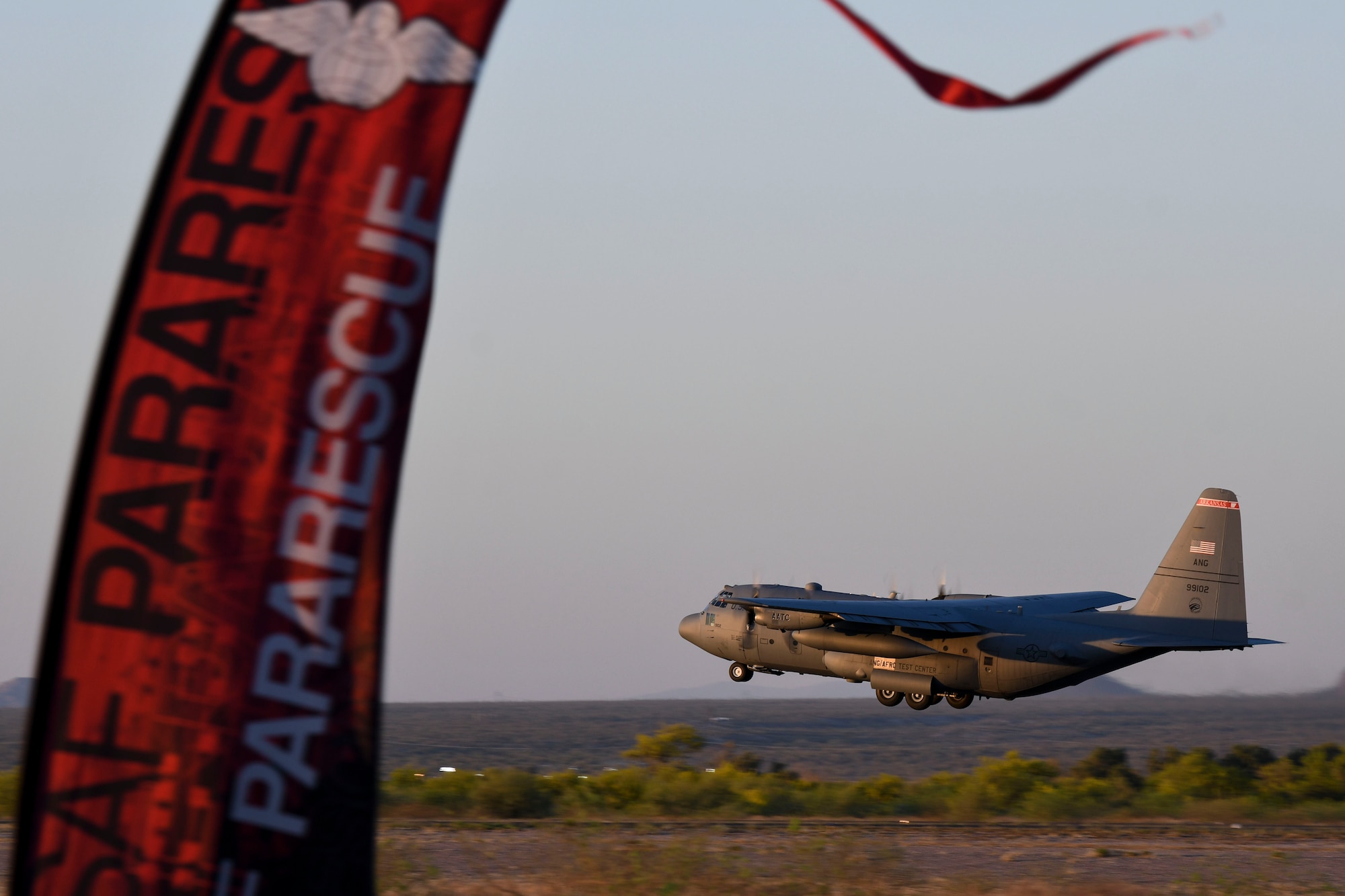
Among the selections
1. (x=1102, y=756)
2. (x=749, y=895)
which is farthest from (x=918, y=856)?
(x=1102, y=756)

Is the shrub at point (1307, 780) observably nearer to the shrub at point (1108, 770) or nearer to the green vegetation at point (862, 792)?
the green vegetation at point (862, 792)

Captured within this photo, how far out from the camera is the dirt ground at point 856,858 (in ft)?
45.3

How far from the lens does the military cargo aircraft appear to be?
36.2 meters

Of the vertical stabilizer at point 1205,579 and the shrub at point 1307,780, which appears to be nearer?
the shrub at point 1307,780

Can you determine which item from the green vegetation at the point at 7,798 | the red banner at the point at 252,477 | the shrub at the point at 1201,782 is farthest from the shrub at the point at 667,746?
the red banner at the point at 252,477

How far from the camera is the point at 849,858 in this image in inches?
613

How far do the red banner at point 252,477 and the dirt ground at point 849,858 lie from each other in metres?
7.58

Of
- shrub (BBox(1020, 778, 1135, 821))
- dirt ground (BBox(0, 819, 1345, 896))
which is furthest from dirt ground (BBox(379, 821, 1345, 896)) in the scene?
shrub (BBox(1020, 778, 1135, 821))

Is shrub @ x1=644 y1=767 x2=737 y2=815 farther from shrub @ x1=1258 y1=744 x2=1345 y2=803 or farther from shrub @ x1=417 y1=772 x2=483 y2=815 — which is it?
shrub @ x1=1258 y1=744 x2=1345 y2=803

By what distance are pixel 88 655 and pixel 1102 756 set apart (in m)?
32.6

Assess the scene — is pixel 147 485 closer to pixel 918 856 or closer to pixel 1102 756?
pixel 918 856

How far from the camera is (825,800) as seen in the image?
24594 millimetres

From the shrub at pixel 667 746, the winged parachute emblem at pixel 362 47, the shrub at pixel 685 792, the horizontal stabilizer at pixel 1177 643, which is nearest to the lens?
the winged parachute emblem at pixel 362 47

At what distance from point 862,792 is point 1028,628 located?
12874 millimetres
